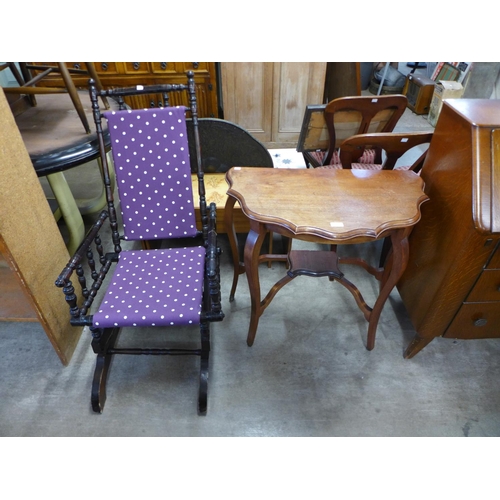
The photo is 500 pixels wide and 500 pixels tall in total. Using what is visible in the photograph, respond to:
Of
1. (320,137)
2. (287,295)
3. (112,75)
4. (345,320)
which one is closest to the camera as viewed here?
(345,320)

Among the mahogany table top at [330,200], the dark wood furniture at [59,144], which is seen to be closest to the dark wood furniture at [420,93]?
the mahogany table top at [330,200]

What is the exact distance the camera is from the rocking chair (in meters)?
1.26

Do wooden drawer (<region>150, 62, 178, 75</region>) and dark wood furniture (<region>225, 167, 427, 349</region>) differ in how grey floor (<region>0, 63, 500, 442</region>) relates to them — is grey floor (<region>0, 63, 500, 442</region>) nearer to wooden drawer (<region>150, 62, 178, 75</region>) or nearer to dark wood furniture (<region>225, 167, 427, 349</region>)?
dark wood furniture (<region>225, 167, 427, 349</region>)

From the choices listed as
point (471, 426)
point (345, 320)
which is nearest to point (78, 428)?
point (345, 320)

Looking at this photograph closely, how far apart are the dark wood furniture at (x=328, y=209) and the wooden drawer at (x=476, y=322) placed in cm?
32

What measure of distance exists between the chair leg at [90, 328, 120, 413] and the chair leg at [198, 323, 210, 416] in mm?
431

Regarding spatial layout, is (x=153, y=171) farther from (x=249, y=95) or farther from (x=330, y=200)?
(x=249, y=95)

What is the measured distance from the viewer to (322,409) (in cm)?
146

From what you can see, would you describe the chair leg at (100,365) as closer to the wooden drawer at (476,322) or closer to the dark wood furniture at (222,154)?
the dark wood furniture at (222,154)

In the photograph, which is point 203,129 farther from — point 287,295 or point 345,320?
point 345,320

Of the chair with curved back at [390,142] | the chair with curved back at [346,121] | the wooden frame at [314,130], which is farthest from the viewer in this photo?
the wooden frame at [314,130]

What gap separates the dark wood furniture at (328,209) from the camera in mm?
1173

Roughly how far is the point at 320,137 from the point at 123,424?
1.87 meters

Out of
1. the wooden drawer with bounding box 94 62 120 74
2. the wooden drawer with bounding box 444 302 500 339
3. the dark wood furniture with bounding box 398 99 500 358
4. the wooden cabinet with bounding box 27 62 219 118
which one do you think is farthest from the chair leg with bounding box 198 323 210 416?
the wooden drawer with bounding box 94 62 120 74
